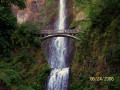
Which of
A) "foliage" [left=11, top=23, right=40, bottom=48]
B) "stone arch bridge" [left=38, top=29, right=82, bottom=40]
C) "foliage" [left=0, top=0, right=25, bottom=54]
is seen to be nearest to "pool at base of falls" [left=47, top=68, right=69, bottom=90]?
"stone arch bridge" [left=38, top=29, right=82, bottom=40]

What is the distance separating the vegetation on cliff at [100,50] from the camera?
398 inches

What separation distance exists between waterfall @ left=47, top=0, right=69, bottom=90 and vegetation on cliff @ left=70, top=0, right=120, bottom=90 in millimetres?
1261

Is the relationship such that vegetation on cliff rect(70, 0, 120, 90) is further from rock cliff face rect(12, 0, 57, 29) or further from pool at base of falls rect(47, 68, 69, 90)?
rock cliff face rect(12, 0, 57, 29)

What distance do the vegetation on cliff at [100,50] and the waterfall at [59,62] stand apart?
126 cm

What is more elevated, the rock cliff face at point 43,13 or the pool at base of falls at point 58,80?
the rock cliff face at point 43,13

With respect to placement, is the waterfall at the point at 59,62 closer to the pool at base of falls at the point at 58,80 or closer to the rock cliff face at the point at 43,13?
the pool at base of falls at the point at 58,80

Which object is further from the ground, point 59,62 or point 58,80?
point 59,62

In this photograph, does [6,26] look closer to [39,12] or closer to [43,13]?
[43,13]

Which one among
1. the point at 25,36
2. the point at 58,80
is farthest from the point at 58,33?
the point at 58,80

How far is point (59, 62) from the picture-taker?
22.2 meters

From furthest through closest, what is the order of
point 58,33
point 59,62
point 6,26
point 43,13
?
point 43,13, point 59,62, point 58,33, point 6,26

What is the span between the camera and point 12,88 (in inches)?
429

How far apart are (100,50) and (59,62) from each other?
32.6 feet

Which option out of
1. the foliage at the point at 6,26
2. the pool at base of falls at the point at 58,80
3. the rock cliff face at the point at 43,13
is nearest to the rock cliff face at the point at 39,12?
the rock cliff face at the point at 43,13
